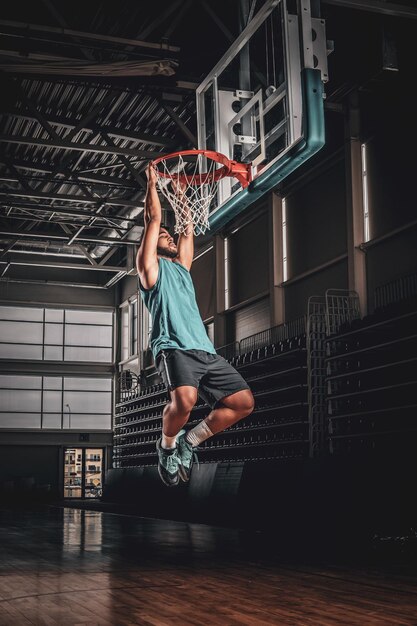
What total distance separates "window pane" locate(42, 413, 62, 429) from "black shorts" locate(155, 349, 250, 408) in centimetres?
2440

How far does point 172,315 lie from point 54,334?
24948 millimetres

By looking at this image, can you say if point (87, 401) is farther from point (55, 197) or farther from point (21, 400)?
point (55, 197)

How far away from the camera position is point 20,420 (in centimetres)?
2836

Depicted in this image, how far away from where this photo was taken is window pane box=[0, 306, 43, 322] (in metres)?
29.0

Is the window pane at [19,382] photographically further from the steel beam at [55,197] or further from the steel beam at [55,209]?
the steel beam at [55,197]

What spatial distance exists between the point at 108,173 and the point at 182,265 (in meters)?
17.2

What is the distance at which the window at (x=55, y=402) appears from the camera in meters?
28.4

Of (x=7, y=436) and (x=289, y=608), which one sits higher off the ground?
(x=7, y=436)

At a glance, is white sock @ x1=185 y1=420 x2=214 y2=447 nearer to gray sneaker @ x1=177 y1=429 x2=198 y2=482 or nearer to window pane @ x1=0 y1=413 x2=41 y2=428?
gray sneaker @ x1=177 y1=429 x2=198 y2=482

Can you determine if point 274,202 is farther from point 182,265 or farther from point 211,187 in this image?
point 182,265

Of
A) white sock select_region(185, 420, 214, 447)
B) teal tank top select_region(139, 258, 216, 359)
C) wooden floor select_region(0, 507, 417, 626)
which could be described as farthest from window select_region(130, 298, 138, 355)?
white sock select_region(185, 420, 214, 447)

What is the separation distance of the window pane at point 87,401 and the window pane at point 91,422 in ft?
0.74

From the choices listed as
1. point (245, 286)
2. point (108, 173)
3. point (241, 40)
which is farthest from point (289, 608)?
point (108, 173)

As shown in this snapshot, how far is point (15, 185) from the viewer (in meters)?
24.0
